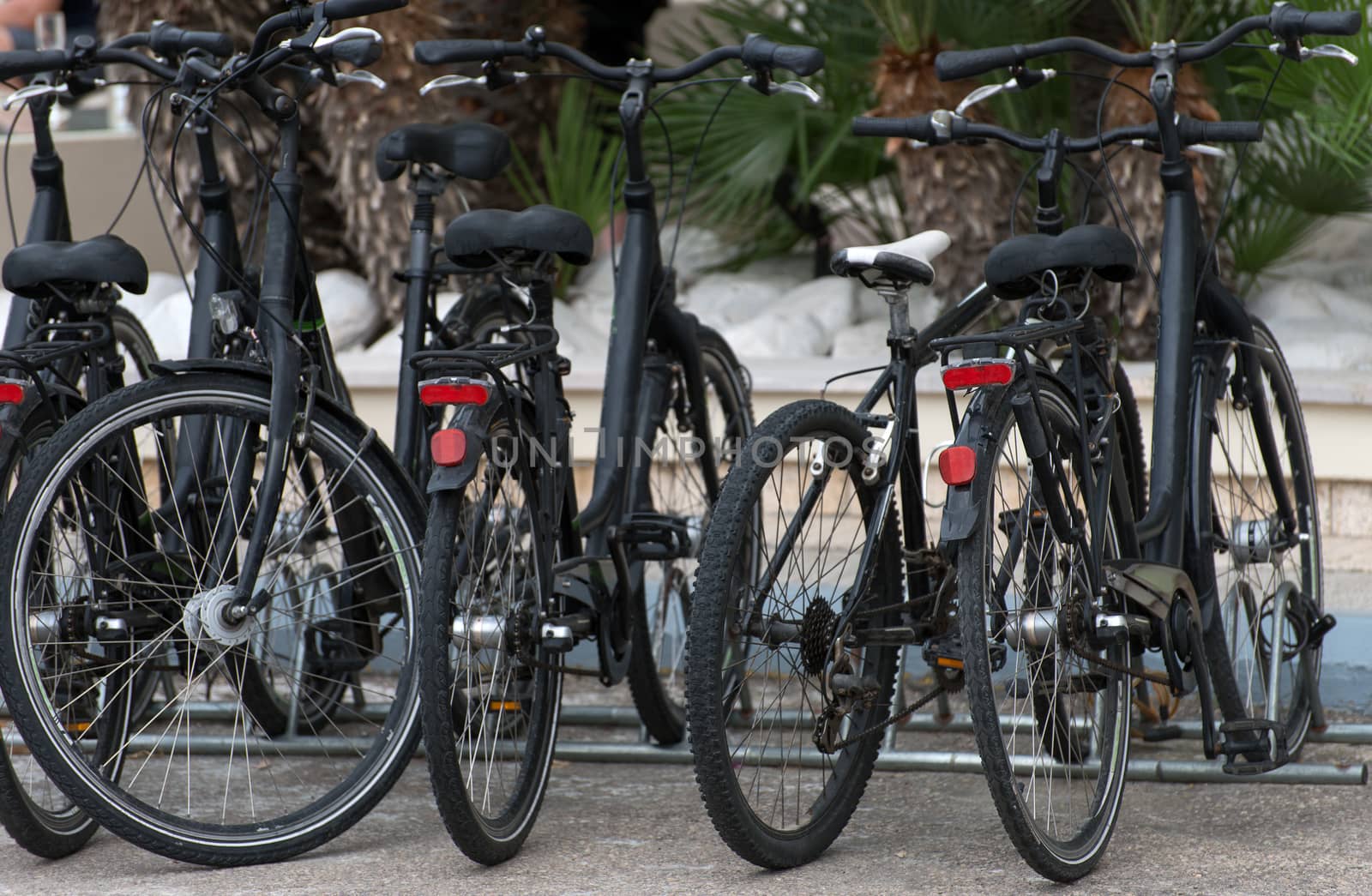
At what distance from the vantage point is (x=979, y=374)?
2.77m

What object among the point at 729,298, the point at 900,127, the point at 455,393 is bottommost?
the point at 455,393

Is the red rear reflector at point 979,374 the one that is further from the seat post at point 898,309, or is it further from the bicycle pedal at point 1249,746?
the bicycle pedal at point 1249,746

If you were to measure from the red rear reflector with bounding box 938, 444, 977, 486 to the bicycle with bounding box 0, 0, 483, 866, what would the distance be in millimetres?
1035

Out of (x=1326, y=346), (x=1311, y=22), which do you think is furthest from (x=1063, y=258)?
(x=1326, y=346)

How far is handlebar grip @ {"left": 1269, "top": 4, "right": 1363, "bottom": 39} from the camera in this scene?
311cm

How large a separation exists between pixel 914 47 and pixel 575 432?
5.29 feet

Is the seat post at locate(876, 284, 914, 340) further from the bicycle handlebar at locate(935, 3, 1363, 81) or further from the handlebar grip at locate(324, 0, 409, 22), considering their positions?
the handlebar grip at locate(324, 0, 409, 22)

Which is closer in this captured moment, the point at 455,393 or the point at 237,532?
the point at 455,393

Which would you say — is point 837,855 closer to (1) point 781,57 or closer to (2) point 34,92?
(1) point 781,57

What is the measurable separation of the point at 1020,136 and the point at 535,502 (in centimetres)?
121

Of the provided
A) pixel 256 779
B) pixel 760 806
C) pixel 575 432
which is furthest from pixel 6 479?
pixel 575 432

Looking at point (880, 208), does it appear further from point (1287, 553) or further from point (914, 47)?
point (1287, 553)

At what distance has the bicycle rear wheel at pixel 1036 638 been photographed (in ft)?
8.78

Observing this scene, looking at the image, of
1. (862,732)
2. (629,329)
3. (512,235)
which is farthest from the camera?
(629,329)
